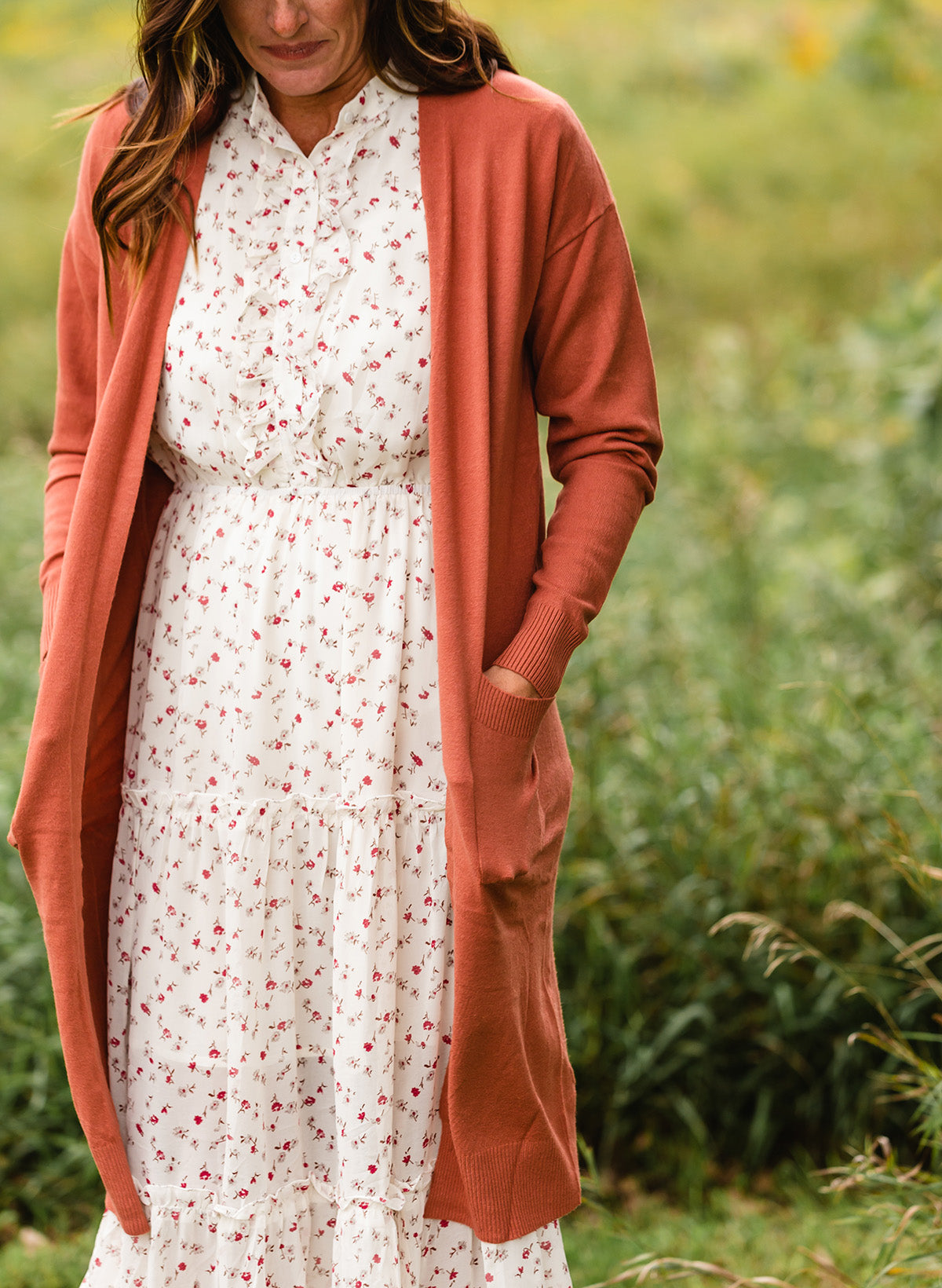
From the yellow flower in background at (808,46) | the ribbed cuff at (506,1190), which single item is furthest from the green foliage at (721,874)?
the yellow flower in background at (808,46)

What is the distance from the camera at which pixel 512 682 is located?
1.53 metres

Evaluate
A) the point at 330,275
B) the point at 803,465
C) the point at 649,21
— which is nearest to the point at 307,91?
the point at 330,275

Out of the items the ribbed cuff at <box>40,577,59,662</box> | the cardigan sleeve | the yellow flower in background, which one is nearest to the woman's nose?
the cardigan sleeve

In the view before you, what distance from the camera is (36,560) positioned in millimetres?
3754

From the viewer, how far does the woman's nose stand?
4.92 feet

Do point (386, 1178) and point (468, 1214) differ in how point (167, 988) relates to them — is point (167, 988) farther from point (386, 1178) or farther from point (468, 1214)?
point (468, 1214)

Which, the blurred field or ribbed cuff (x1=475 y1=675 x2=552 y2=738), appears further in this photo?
the blurred field

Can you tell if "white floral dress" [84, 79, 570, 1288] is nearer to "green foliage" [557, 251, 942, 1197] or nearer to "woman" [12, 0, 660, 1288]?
"woman" [12, 0, 660, 1288]

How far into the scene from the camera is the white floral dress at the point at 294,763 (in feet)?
5.13

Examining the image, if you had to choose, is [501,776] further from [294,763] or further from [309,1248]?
[309,1248]

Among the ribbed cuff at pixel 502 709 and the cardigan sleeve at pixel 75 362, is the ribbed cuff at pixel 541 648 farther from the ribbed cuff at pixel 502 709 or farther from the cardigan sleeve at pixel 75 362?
the cardigan sleeve at pixel 75 362

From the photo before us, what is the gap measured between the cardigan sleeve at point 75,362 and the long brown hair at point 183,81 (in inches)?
1.8

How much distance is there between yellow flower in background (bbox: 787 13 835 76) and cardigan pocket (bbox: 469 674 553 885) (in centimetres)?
724

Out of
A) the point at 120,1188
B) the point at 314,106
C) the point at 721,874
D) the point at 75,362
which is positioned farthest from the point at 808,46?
the point at 120,1188
